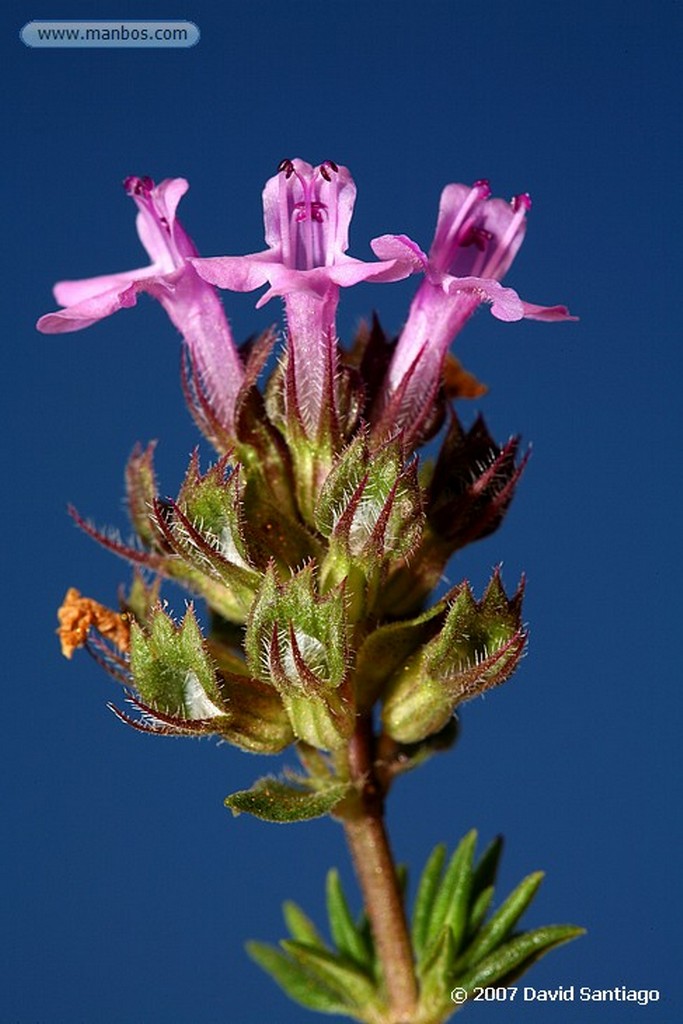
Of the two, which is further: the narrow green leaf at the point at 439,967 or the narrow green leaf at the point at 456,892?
the narrow green leaf at the point at 456,892

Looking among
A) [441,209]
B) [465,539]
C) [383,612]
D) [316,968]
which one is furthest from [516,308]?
[316,968]

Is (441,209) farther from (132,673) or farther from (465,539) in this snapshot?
(132,673)

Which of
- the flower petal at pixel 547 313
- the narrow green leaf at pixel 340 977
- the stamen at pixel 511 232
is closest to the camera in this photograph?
the flower petal at pixel 547 313

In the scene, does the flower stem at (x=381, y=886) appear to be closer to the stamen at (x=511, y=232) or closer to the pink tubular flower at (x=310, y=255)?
the pink tubular flower at (x=310, y=255)

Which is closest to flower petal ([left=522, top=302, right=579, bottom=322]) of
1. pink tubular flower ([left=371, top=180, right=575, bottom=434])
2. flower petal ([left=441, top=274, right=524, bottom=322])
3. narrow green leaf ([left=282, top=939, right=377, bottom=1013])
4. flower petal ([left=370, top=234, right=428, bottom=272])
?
pink tubular flower ([left=371, top=180, right=575, bottom=434])

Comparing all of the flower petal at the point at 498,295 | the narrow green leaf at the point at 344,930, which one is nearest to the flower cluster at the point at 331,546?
the flower petal at the point at 498,295

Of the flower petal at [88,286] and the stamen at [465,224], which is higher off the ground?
the flower petal at [88,286]
